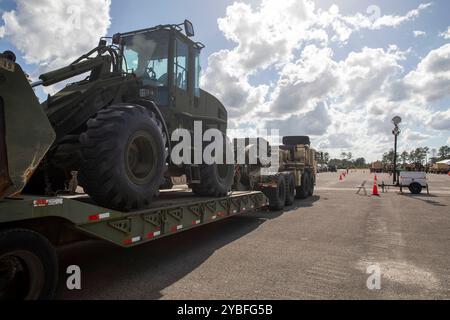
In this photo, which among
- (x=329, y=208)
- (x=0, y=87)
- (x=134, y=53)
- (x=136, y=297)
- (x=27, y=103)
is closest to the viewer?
(x=0, y=87)

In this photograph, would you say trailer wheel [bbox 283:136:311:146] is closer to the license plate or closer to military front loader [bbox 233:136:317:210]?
military front loader [bbox 233:136:317:210]

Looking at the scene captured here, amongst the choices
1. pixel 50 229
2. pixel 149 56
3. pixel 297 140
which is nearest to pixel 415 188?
pixel 297 140

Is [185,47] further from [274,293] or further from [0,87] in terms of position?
[274,293]

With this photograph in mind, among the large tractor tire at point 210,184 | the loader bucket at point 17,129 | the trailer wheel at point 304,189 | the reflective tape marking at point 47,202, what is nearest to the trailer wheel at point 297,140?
the trailer wheel at point 304,189

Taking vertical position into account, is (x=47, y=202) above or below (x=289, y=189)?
above

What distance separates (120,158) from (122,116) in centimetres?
56

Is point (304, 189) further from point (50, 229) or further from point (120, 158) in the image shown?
point (50, 229)

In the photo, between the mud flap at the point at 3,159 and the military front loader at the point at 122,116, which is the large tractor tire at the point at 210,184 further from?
the mud flap at the point at 3,159

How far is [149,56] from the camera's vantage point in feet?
22.9

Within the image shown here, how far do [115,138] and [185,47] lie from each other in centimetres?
331

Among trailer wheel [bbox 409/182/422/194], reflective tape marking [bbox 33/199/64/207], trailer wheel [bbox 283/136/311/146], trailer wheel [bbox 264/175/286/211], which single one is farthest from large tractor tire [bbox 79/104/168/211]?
trailer wheel [bbox 409/182/422/194]

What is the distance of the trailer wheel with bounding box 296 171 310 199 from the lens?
17.2 m

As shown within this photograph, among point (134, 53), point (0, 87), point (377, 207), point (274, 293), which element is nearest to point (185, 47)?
point (134, 53)

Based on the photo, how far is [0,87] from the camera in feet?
11.3
